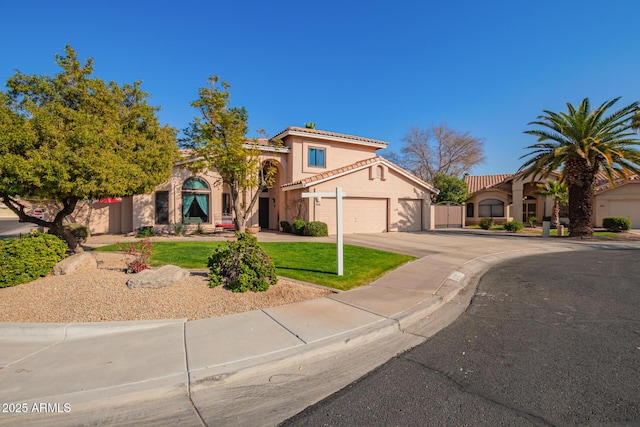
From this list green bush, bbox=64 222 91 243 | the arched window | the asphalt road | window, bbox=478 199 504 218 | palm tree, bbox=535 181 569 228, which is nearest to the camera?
the asphalt road

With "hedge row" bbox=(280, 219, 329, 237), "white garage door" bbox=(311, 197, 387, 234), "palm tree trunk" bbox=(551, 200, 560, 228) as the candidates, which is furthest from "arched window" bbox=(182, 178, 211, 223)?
"palm tree trunk" bbox=(551, 200, 560, 228)

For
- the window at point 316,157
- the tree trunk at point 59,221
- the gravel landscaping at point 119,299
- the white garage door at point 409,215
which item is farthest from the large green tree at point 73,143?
the white garage door at point 409,215

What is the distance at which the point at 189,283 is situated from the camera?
20.9ft

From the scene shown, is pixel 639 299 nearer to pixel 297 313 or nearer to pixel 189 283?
pixel 297 313

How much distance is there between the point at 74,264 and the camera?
22.5ft

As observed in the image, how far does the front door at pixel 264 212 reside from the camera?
75.7ft

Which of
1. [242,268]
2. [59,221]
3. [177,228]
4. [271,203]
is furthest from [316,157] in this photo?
[242,268]

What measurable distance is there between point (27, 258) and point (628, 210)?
35.5 m

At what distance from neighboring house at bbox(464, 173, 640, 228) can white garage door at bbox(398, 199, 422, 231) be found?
30.8 ft

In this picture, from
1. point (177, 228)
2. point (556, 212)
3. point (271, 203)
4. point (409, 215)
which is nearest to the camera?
point (177, 228)

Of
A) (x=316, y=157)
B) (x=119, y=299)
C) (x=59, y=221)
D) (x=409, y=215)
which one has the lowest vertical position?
(x=119, y=299)

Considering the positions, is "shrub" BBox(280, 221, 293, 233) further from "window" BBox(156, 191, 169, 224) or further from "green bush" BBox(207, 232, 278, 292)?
"green bush" BBox(207, 232, 278, 292)

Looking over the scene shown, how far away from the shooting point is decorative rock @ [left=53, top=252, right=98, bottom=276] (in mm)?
6691

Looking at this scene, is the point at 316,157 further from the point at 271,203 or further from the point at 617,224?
the point at 617,224
